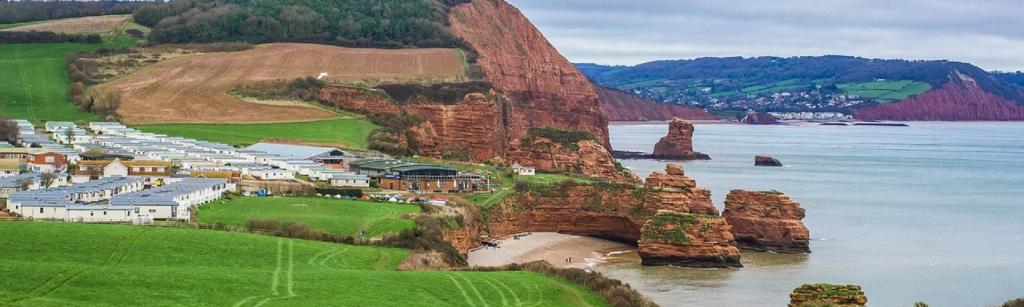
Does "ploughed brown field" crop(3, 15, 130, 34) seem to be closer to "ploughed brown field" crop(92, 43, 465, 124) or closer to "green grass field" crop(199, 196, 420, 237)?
"ploughed brown field" crop(92, 43, 465, 124)

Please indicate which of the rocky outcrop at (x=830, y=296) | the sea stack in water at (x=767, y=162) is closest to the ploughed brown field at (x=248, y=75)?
the sea stack in water at (x=767, y=162)

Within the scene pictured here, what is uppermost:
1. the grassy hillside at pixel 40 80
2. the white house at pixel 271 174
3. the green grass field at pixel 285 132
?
the grassy hillside at pixel 40 80

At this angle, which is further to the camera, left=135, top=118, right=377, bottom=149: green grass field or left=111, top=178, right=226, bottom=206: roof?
left=135, top=118, right=377, bottom=149: green grass field

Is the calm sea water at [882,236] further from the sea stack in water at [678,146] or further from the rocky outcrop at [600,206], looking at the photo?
the sea stack in water at [678,146]

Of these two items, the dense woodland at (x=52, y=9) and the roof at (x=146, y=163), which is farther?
the dense woodland at (x=52, y=9)

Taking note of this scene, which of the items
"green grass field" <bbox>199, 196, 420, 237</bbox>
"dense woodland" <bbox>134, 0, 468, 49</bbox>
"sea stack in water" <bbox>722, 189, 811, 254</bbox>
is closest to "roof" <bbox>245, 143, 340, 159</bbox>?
"green grass field" <bbox>199, 196, 420, 237</bbox>

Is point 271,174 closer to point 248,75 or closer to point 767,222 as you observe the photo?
point 767,222
